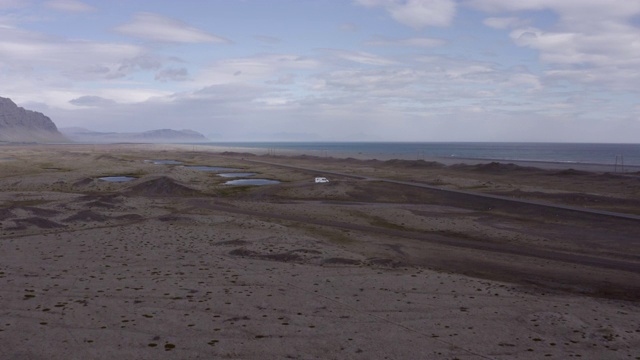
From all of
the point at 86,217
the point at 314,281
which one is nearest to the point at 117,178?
the point at 86,217

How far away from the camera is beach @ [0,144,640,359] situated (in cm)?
1207

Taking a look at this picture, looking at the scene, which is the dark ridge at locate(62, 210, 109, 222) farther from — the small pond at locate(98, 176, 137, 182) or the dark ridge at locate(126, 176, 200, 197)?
the small pond at locate(98, 176, 137, 182)

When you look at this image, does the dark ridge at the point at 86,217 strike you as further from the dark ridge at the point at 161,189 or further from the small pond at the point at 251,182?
the small pond at the point at 251,182

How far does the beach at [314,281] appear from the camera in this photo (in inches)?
475

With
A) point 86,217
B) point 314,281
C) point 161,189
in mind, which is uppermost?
point 161,189

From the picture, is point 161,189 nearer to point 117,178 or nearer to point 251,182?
point 251,182

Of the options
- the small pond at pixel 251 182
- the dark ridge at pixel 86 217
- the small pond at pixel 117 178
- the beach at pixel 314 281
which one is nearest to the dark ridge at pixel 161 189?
the beach at pixel 314 281

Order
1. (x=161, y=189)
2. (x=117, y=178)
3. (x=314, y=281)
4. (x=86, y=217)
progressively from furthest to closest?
(x=117, y=178) → (x=161, y=189) → (x=86, y=217) → (x=314, y=281)

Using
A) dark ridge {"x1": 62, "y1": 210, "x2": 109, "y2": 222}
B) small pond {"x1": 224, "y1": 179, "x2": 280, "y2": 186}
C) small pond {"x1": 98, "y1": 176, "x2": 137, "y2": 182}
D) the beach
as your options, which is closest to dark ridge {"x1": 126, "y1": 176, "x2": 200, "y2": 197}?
the beach

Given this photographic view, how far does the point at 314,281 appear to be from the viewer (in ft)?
58.1

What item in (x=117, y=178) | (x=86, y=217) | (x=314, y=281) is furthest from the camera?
Result: (x=117, y=178)

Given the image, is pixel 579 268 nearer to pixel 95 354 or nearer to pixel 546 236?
pixel 546 236

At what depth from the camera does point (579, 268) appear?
69.2 ft

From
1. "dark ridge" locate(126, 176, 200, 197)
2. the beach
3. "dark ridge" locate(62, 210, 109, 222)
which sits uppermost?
"dark ridge" locate(126, 176, 200, 197)
